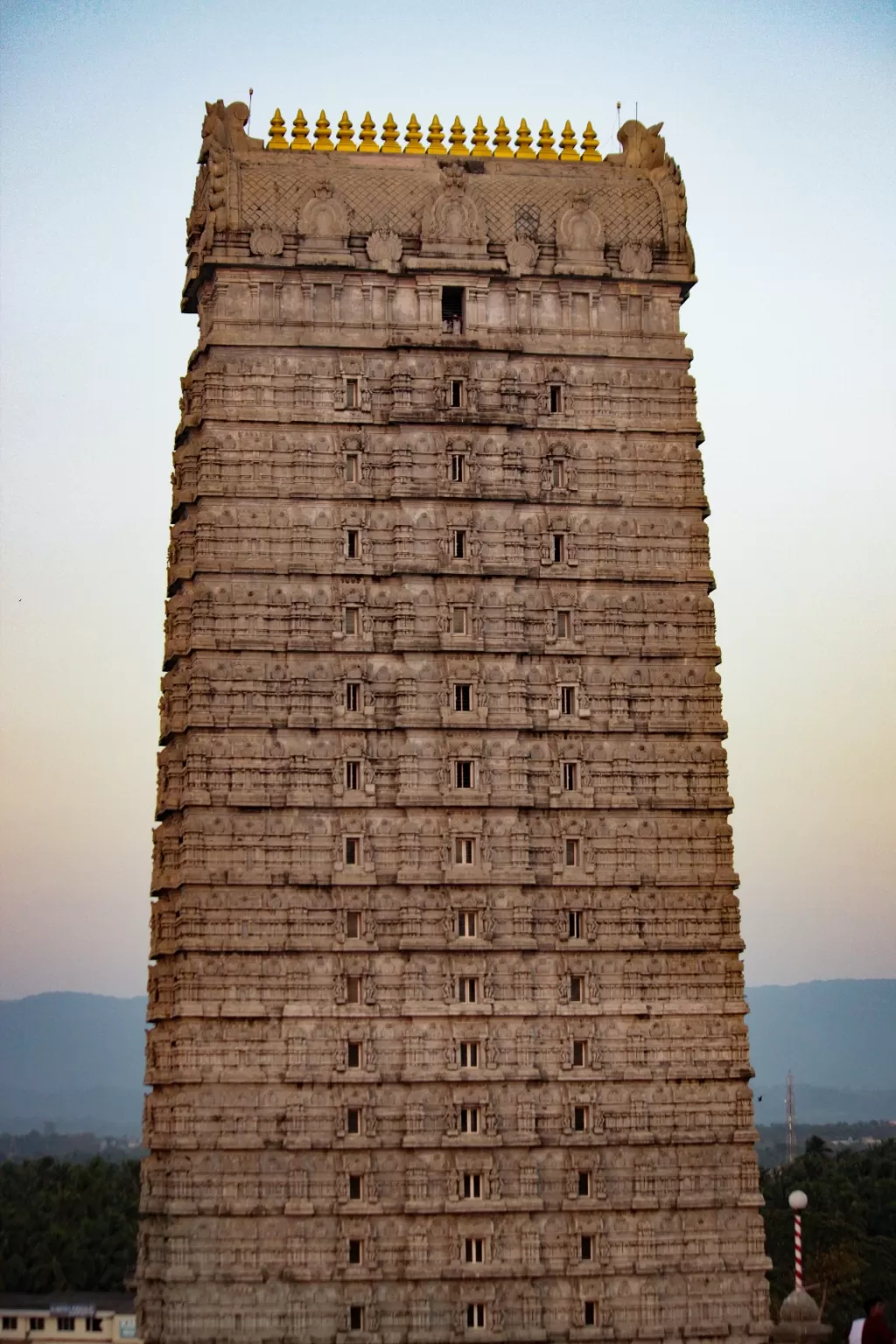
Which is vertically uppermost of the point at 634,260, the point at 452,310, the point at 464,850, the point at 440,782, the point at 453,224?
the point at 453,224

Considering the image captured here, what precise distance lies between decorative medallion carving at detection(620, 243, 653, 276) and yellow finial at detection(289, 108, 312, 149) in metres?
8.45

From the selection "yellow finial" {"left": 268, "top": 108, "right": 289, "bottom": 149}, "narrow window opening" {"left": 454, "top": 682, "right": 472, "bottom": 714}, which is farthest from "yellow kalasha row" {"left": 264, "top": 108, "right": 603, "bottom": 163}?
"narrow window opening" {"left": 454, "top": 682, "right": 472, "bottom": 714}

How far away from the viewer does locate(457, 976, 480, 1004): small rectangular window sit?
183 feet

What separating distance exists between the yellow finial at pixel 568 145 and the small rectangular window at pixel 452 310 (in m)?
5.03

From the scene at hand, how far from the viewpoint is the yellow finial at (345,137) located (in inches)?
2395

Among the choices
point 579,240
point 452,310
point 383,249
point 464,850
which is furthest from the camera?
point 452,310

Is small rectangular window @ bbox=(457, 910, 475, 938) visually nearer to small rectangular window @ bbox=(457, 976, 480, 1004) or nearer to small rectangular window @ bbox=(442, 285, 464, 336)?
small rectangular window @ bbox=(457, 976, 480, 1004)

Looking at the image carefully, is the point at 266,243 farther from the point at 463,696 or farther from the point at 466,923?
the point at 466,923

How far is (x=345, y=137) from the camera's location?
61094mm

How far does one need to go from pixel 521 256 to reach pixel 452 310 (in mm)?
2239

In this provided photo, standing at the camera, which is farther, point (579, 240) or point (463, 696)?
point (579, 240)

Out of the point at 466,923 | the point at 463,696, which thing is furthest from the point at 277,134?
the point at 466,923

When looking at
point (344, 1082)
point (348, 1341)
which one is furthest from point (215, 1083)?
point (348, 1341)

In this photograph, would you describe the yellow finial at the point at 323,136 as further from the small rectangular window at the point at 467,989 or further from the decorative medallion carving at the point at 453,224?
the small rectangular window at the point at 467,989
